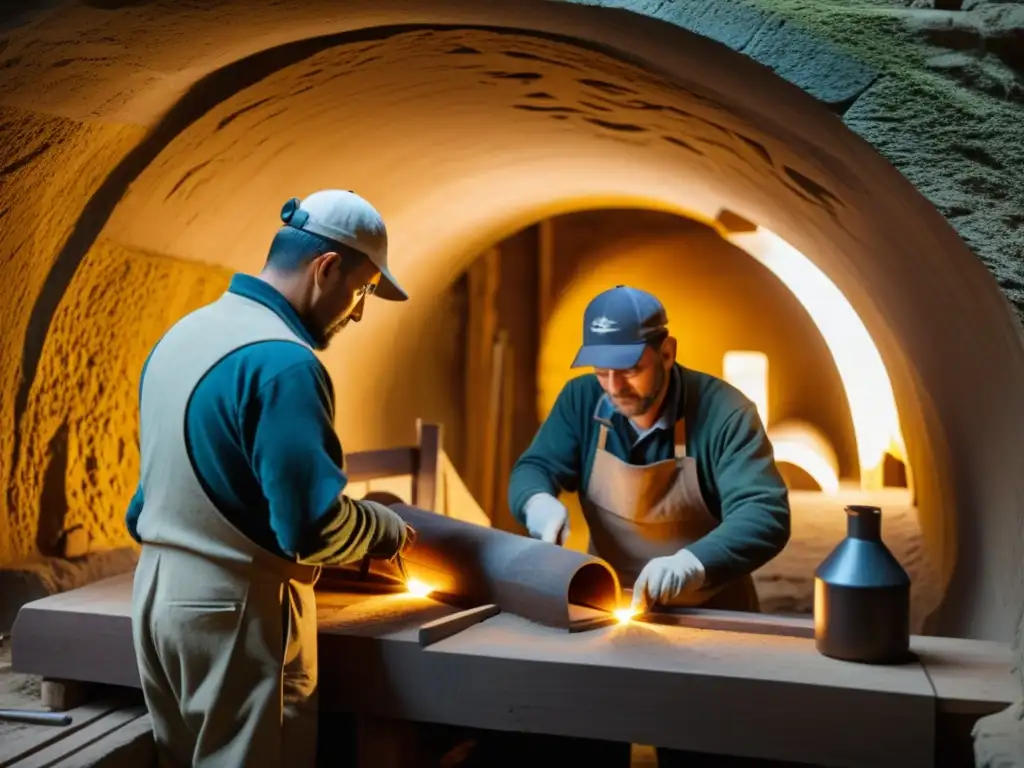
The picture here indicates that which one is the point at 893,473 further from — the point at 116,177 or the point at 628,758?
the point at 116,177

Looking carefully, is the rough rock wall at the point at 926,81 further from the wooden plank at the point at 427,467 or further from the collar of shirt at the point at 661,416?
the wooden plank at the point at 427,467

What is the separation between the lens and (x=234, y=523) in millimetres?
2266

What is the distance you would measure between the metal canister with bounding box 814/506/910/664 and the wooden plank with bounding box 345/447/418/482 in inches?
93.6

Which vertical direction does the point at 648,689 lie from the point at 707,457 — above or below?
below

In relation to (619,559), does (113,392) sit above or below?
above

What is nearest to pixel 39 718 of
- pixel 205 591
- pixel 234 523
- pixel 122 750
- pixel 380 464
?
pixel 122 750

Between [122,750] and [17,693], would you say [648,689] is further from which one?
[17,693]

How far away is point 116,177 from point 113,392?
2.53 feet

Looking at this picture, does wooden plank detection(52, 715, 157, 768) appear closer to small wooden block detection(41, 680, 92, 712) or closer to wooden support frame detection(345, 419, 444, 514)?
small wooden block detection(41, 680, 92, 712)

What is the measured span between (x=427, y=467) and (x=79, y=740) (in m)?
2.50

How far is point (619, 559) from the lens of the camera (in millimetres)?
3717

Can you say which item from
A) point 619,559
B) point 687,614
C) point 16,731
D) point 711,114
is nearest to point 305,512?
point 16,731

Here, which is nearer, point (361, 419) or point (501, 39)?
point (501, 39)

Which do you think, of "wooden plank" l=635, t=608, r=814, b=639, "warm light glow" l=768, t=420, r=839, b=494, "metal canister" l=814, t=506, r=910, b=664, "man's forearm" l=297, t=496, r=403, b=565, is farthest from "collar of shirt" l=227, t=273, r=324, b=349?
"warm light glow" l=768, t=420, r=839, b=494
